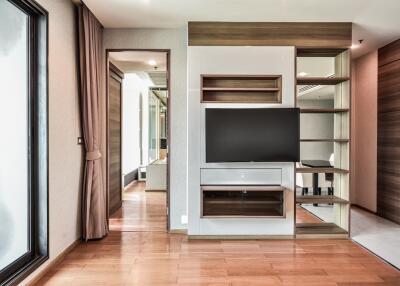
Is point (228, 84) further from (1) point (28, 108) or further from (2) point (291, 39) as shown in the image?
(1) point (28, 108)

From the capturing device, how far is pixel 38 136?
2.79 meters

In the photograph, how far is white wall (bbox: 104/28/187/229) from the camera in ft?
13.2

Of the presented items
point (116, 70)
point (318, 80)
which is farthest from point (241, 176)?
point (116, 70)

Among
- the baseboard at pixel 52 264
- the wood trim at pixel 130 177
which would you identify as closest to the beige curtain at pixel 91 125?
the baseboard at pixel 52 264

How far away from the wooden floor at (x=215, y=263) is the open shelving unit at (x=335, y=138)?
10.8 inches

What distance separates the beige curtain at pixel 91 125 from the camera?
348cm

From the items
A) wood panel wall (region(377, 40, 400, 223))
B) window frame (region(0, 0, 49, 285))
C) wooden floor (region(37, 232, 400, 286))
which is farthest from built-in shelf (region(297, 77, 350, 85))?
window frame (region(0, 0, 49, 285))

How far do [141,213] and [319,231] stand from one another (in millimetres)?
2745

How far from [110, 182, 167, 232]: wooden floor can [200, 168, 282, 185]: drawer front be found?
3.42 ft

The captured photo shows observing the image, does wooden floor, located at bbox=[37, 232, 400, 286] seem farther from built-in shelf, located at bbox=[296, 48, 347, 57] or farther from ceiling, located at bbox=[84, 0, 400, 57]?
ceiling, located at bbox=[84, 0, 400, 57]

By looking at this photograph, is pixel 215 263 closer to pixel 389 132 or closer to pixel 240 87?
pixel 240 87

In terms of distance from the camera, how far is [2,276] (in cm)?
235

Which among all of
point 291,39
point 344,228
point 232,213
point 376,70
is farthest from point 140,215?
point 376,70

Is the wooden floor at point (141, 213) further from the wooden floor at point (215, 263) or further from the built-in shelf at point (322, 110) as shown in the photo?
the built-in shelf at point (322, 110)
